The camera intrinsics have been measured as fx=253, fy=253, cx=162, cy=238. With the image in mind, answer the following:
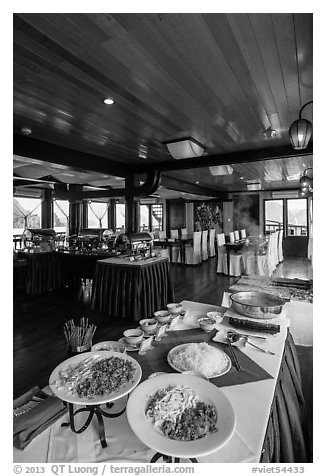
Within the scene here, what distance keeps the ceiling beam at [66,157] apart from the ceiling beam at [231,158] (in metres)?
0.44

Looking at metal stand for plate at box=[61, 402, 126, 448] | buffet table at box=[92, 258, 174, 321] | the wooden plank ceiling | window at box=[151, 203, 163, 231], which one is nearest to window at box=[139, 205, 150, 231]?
window at box=[151, 203, 163, 231]

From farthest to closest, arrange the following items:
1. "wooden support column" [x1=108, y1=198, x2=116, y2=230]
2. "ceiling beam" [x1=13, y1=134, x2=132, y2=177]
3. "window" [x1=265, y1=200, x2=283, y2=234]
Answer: "wooden support column" [x1=108, y1=198, x2=116, y2=230] < "window" [x1=265, y1=200, x2=283, y2=234] < "ceiling beam" [x1=13, y1=134, x2=132, y2=177]

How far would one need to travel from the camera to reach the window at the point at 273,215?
29.1 ft

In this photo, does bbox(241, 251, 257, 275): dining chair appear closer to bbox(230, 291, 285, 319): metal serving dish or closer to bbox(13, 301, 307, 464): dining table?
bbox(230, 291, 285, 319): metal serving dish

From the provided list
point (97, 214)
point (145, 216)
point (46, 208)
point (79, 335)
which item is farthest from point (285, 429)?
point (145, 216)

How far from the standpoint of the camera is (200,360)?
0.85 m

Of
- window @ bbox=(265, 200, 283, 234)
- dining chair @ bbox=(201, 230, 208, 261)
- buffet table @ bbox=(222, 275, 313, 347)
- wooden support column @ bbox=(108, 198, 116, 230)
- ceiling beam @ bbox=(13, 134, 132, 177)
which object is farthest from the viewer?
wooden support column @ bbox=(108, 198, 116, 230)

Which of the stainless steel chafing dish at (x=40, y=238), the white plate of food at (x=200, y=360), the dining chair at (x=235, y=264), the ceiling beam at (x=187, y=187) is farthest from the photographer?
the ceiling beam at (x=187, y=187)

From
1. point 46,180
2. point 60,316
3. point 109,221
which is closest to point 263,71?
point 60,316

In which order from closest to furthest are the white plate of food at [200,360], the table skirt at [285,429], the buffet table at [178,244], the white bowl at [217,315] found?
the table skirt at [285,429] < the white plate of food at [200,360] < the white bowl at [217,315] < the buffet table at [178,244]

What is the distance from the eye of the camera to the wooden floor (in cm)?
181

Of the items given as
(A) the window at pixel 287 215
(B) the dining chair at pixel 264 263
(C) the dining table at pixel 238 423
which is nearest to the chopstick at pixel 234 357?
(C) the dining table at pixel 238 423

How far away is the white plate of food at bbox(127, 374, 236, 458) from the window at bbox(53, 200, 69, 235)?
782 centimetres

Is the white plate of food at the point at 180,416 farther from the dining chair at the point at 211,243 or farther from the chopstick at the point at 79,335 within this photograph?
the dining chair at the point at 211,243
